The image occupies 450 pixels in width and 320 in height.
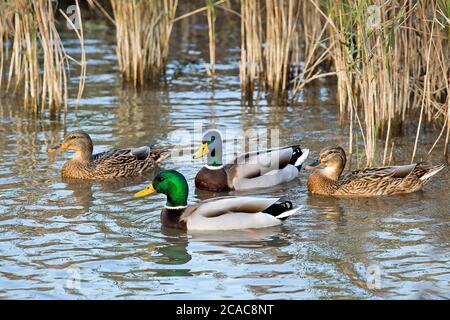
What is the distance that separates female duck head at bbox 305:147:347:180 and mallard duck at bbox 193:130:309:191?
43 cm

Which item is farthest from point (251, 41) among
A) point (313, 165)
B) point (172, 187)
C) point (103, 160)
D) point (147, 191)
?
point (172, 187)

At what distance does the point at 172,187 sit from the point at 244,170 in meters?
1.56

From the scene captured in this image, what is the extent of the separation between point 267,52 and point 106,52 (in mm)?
4385

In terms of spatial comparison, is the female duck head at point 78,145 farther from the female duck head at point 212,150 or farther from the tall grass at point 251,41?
the tall grass at point 251,41

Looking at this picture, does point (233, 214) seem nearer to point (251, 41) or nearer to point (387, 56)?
point (387, 56)

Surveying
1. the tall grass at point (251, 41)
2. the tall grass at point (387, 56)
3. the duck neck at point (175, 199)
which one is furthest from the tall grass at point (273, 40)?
the duck neck at point (175, 199)

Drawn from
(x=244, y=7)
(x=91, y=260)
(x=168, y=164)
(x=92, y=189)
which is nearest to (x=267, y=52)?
(x=244, y=7)

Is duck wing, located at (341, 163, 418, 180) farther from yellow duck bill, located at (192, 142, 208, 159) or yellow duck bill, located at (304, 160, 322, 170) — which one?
yellow duck bill, located at (192, 142, 208, 159)

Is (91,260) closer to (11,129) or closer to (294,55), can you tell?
(11,129)

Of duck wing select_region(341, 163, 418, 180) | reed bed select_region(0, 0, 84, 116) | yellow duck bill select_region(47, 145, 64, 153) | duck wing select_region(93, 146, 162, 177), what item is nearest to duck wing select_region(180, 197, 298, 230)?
duck wing select_region(341, 163, 418, 180)

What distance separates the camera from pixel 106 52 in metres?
16.6

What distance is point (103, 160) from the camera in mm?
10391

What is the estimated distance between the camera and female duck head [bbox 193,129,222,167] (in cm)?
995

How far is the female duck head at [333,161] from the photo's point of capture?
9680mm
